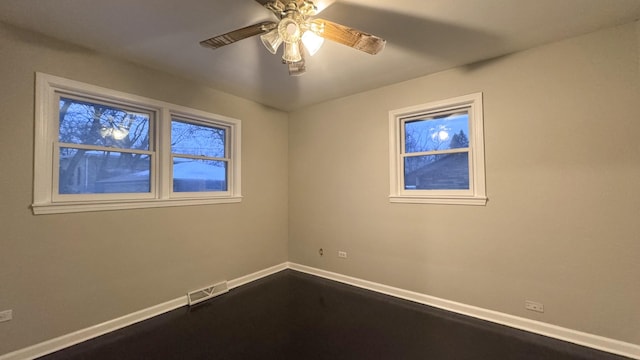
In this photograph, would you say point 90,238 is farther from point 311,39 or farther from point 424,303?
point 424,303

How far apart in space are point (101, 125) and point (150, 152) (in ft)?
1.54

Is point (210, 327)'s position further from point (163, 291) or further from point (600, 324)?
point (600, 324)

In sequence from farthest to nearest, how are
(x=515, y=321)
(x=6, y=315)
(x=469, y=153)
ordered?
1. (x=469, y=153)
2. (x=515, y=321)
3. (x=6, y=315)

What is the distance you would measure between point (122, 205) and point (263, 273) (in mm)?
2010

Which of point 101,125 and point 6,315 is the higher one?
point 101,125

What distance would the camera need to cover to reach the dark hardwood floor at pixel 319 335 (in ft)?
7.00

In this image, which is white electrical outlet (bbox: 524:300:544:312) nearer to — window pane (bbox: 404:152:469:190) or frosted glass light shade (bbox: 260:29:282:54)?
window pane (bbox: 404:152:469:190)

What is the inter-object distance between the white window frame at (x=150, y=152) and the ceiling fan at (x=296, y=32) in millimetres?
1464

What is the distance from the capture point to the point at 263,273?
3.87 metres

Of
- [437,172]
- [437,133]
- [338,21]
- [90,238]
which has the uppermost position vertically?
[338,21]

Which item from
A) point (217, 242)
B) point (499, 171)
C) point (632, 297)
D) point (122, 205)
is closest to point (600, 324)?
point (632, 297)

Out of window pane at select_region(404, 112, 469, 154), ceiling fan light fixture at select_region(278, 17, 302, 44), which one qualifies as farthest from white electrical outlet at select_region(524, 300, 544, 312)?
ceiling fan light fixture at select_region(278, 17, 302, 44)

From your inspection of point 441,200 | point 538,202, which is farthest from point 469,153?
point 538,202

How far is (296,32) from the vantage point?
1.67 m
